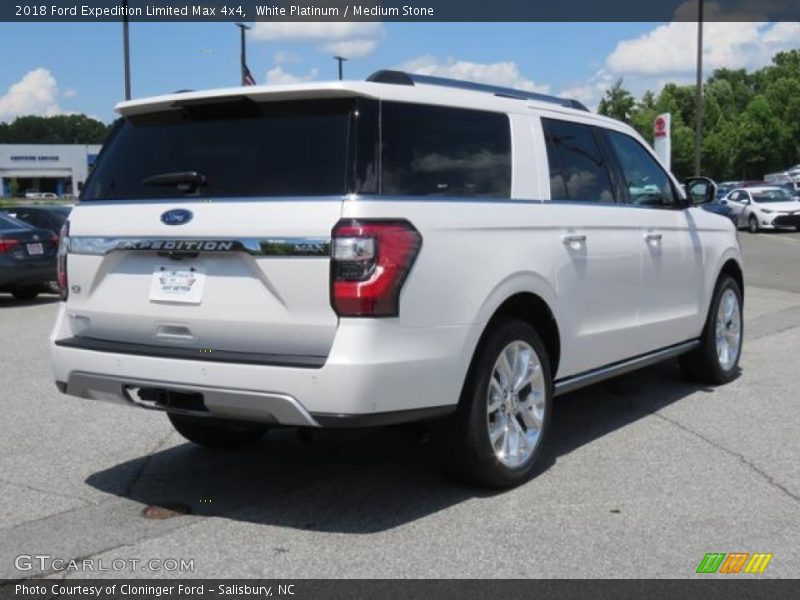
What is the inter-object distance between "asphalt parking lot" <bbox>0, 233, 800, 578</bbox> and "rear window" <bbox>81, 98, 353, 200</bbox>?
1.42 meters

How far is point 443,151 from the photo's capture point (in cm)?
451

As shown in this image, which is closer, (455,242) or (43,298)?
(455,242)

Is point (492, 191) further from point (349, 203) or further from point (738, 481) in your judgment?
point (738, 481)

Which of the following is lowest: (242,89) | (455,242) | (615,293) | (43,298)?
(43,298)

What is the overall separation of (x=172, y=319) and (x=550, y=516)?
2021 mm

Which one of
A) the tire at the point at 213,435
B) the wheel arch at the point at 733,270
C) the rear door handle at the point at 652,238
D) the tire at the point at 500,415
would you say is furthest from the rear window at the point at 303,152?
the wheel arch at the point at 733,270

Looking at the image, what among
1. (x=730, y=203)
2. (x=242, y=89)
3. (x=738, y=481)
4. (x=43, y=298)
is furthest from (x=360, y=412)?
(x=730, y=203)

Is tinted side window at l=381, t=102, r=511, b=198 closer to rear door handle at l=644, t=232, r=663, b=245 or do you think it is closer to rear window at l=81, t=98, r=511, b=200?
rear window at l=81, t=98, r=511, b=200

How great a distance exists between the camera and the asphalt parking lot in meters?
3.93

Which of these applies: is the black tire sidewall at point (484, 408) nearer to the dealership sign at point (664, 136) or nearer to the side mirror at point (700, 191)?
the side mirror at point (700, 191)

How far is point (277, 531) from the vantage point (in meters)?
4.26

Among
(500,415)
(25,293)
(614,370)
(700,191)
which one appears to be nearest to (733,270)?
(700,191)

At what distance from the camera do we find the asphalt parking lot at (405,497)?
12.9 ft

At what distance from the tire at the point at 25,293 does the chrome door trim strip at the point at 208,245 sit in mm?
11510
